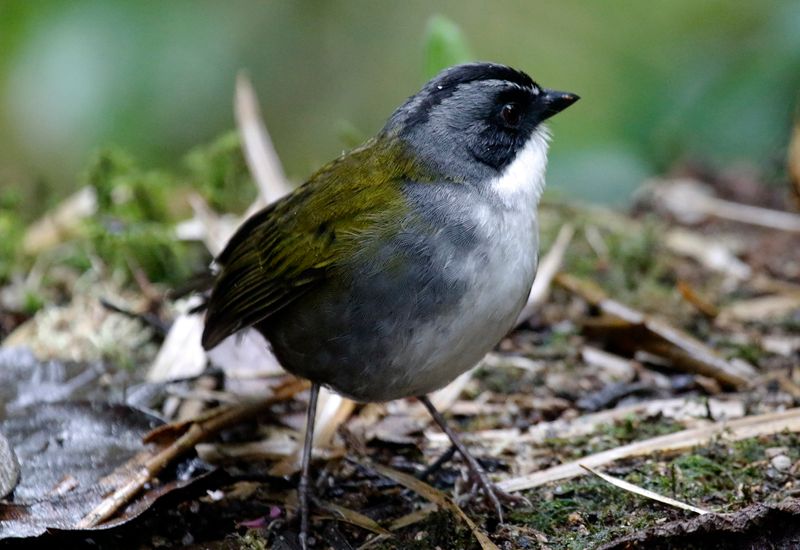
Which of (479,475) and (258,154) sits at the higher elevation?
(258,154)

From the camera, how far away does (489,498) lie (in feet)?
11.5

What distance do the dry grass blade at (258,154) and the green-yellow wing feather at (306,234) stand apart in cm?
138

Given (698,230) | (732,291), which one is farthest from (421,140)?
(698,230)

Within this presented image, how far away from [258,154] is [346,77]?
12.6ft

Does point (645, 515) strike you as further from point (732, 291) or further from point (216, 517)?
point (732, 291)

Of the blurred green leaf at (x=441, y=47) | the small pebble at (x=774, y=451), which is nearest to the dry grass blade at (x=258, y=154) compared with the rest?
the blurred green leaf at (x=441, y=47)

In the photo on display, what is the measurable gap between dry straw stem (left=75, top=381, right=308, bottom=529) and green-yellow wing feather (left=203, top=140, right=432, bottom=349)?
1.02 ft

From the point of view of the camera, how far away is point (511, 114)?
3.71 meters

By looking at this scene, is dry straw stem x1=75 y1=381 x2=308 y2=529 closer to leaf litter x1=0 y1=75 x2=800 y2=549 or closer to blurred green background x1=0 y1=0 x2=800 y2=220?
leaf litter x1=0 y1=75 x2=800 y2=549

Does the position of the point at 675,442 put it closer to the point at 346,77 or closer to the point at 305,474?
the point at 305,474

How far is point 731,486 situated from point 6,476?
2381 millimetres

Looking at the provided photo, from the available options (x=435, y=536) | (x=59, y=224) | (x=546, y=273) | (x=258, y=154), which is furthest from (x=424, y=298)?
(x=59, y=224)

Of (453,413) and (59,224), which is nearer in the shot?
(453,413)

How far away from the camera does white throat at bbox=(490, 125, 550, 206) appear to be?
3.58 m
